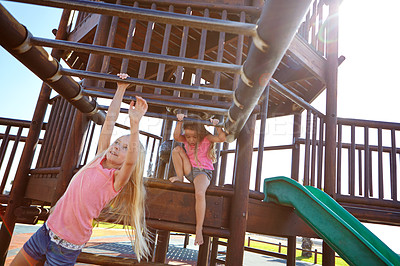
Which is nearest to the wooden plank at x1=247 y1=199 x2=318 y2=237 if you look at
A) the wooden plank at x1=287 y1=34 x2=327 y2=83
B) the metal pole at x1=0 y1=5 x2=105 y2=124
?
the metal pole at x1=0 y1=5 x2=105 y2=124

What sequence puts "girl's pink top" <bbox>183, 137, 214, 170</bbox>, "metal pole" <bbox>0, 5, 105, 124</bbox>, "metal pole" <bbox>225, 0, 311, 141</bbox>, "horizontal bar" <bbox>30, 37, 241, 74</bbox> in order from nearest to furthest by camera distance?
"metal pole" <bbox>225, 0, 311, 141</bbox>
"metal pole" <bbox>0, 5, 105, 124</bbox>
"horizontal bar" <bbox>30, 37, 241, 74</bbox>
"girl's pink top" <bbox>183, 137, 214, 170</bbox>

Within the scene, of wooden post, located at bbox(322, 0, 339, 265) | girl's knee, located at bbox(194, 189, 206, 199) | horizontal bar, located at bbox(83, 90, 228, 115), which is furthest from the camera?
wooden post, located at bbox(322, 0, 339, 265)

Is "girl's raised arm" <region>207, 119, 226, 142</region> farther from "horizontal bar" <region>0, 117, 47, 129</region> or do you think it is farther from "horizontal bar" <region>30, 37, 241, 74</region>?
"horizontal bar" <region>0, 117, 47, 129</region>

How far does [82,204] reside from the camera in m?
1.72

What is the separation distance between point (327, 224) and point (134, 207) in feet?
5.33

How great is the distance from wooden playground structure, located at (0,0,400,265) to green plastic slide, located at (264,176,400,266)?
0.01 meters

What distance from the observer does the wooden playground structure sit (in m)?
1.05

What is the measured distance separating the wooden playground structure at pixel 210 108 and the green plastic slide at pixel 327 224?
0.01 m

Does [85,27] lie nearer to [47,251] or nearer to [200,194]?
[200,194]

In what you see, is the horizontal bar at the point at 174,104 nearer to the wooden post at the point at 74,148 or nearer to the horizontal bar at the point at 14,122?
the wooden post at the point at 74,148

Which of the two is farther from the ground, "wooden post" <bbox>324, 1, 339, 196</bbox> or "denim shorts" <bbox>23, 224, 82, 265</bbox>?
"wooden post" <bbox>324, 1, 339, 196</bbox>

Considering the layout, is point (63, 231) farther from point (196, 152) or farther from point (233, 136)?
point (196, 152)

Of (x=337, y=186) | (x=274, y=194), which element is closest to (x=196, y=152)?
(x=274, y=194)

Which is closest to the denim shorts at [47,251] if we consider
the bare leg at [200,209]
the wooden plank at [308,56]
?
the bare leg at [200,209]
